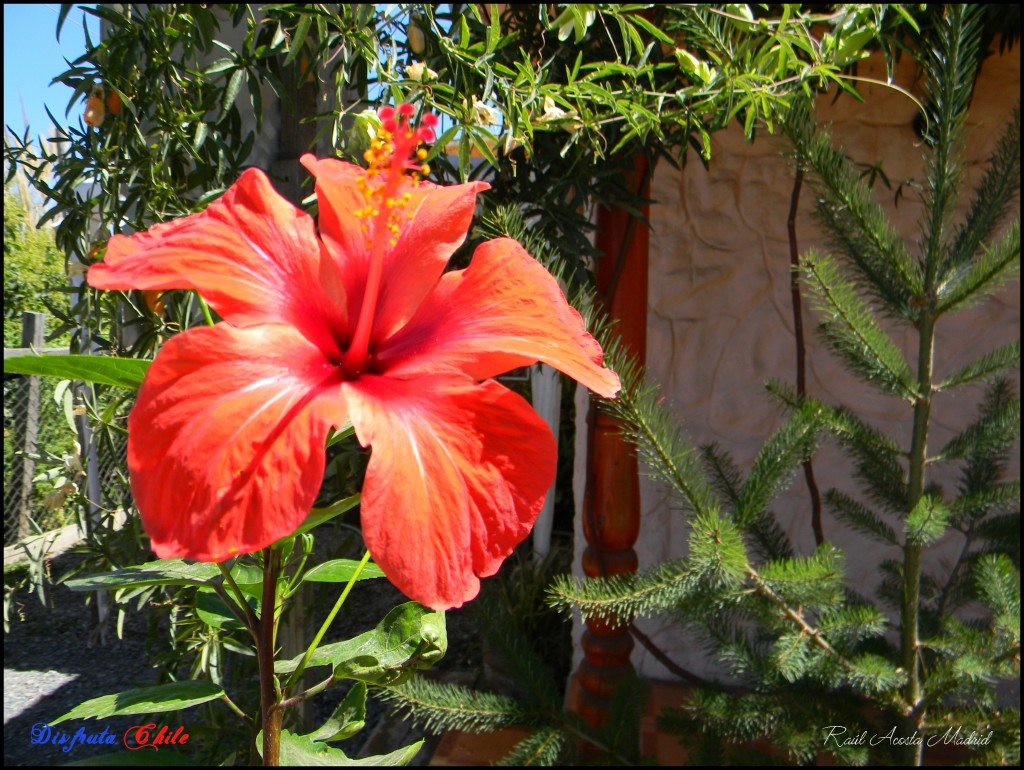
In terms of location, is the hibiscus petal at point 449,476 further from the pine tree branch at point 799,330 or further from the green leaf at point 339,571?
the pine tree branch at point 799,330

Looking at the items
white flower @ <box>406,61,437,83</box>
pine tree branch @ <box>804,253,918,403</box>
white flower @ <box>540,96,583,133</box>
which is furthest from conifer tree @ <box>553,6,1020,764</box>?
white flower @ <box>406,61,437,83</box>

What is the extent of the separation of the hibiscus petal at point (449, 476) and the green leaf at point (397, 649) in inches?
5.2

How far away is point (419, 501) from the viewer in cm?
36

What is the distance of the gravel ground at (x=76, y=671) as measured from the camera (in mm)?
1773

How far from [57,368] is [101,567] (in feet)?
3.15

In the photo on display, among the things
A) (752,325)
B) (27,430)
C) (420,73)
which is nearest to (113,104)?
(420,73)

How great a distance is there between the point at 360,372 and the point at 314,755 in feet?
0.76

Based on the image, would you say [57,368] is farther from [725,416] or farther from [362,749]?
[725,416]

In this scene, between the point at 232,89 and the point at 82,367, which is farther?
the point at 232,89

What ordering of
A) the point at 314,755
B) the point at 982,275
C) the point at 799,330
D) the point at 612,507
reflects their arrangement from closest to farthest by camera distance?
the point at 314,755 < the point at 982,275 < the point at 612,507 < the point at 799,330

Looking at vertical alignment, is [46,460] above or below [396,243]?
below

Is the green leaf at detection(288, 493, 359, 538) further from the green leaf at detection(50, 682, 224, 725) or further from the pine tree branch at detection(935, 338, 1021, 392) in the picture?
the pine tree branch at detection(935, 338, 1021, 392)

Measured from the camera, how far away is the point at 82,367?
1.26 ft

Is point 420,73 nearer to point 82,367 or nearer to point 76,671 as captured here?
point 82,367
